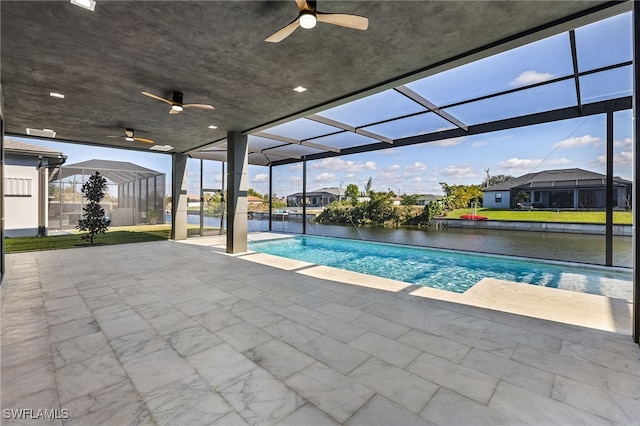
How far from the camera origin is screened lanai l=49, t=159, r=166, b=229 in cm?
1236

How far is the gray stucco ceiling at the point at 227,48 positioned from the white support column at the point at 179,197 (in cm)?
441

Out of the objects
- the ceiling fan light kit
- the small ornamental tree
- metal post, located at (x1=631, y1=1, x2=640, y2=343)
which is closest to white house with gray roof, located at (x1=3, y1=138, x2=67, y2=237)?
the small ornamental tree

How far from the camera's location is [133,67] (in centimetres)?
367

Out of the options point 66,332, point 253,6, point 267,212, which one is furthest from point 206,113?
point 267,212

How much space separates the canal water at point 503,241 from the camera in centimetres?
548

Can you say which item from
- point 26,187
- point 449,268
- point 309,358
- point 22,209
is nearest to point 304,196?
point 449,268

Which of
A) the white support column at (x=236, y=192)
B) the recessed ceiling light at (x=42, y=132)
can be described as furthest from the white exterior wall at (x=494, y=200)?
the recessed ceiling light at (x=42, y=132)

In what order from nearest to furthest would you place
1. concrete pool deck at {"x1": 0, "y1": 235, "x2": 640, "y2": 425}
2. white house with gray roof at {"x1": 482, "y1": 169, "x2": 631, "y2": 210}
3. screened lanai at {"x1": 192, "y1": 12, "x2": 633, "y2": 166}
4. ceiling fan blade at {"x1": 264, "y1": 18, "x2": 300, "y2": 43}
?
concrete pool deck at {"x1": 0, "y1": 235, "x2": 640, "y2": 425} → ceiling fan blade at {"x1": 264, "y1": 18, "x2": 300, "y2": 43} → screened lanai at {"x1": 192, "y1": 12, "x2": 633, "y2": 166} → white house with gray roof at {"x1": 482, "y1": 169, "x2": 631, "y2": 210}

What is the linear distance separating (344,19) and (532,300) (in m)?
4.06

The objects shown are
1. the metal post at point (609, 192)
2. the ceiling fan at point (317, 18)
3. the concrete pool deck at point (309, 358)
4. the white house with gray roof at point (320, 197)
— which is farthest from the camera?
the white house with gray roof at point (320, 197)

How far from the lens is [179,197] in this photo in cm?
955

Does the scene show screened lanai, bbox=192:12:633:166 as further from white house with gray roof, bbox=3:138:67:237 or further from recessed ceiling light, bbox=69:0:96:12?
white house with gray roof, bbox=3:138:67:237

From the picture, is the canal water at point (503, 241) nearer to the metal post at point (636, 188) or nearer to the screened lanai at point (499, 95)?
the screened lanai at point (499, 95)

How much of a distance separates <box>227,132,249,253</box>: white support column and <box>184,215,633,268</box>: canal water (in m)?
4.58
